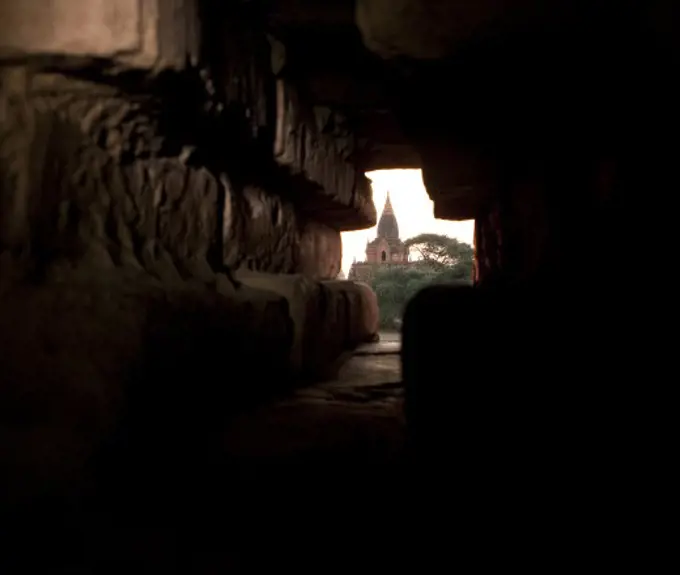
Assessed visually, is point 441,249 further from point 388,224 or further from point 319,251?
point 388,224

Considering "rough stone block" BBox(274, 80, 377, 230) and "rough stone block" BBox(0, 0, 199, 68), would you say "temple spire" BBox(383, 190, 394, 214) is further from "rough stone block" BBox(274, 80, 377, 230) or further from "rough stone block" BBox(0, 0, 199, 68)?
"rough stone block" BBox(0, 0, 199, 68)

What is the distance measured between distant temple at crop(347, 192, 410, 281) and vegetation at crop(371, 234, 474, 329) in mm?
2046

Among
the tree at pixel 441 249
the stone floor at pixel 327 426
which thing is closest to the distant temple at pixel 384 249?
the tree at pixel 441 249

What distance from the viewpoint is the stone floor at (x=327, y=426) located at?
164 cm

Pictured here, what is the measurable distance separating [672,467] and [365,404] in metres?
1.71

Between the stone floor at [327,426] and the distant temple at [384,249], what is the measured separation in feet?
40.6

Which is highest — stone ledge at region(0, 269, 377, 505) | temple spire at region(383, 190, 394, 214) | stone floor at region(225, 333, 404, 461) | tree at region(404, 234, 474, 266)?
temple spire at region(383, 190, 394, 214)

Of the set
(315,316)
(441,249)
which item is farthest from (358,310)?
(441,249)

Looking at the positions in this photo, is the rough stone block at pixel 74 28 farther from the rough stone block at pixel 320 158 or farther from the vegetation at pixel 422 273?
the vegetation at pixel 422 273

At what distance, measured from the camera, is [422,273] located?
1249 centimetres

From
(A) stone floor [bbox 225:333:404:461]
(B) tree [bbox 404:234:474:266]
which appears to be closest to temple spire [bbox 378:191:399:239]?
(B) tree [bbox 404:234:474:266]

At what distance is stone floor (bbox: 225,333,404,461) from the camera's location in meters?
1.64

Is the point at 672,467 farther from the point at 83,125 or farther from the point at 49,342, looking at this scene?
the point at 83,125

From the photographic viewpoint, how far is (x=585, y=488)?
824 millimetres
